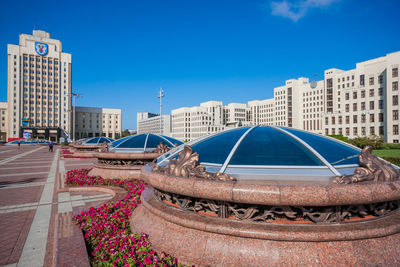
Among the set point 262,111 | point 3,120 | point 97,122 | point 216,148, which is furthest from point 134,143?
point 97,122

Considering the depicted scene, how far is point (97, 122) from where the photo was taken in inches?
3967

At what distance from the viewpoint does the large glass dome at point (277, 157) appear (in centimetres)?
323

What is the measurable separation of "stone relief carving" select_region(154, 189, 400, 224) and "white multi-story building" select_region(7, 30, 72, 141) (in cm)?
7666

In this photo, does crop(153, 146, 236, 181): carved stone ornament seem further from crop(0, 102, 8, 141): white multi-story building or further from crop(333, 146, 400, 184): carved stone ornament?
crop(0, 102, 8, 141): white multi-story building

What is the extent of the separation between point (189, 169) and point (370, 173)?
2.34 meters

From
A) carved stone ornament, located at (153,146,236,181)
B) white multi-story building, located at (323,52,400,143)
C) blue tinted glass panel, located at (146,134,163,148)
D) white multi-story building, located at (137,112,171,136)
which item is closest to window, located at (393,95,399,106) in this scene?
white multi-story building, located at (323,52,400,143)

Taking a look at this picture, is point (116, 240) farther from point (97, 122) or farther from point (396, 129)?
point (97, 122)

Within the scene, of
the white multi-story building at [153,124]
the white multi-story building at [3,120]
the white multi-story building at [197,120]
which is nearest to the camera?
the white multi-story building at [3,120]

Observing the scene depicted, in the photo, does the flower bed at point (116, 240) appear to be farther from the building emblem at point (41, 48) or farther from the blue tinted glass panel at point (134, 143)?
the building emblem at point (41, 48)

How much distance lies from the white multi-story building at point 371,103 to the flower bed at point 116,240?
153 ft

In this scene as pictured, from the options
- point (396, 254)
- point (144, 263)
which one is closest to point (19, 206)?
point (144, 263)

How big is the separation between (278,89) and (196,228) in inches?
3660

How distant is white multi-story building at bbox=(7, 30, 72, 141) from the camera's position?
71688 mm

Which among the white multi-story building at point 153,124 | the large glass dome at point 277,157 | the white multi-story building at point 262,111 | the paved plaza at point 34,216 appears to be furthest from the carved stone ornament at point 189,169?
the white multi-story building at point 153,124
